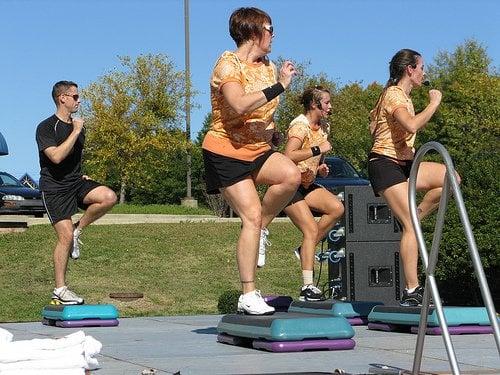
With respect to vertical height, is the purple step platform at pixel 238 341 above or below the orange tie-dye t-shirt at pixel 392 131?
below

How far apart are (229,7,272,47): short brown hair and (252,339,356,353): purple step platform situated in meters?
2.02

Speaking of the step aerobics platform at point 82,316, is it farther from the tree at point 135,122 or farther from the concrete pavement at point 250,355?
the tree at point 135,122

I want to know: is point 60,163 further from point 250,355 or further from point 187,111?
point 187,111

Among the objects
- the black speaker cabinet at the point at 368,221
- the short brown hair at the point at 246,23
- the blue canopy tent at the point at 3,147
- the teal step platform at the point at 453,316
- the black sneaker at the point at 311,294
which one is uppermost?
the blue canopy tent at the point at 3,147

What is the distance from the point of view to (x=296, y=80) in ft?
178

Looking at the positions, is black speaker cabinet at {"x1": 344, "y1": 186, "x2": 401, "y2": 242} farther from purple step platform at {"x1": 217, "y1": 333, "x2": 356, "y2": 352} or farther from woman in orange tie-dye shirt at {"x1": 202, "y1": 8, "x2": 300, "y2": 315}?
purple step platform at {"x1": 217, "y1": 333, "x2": 356, "y2": 352}

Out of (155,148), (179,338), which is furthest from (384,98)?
(155,148)

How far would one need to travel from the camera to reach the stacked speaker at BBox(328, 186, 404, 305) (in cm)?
1037

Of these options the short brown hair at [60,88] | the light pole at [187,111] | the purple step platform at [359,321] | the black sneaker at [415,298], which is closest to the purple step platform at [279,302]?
the purple step platform at [359,321]

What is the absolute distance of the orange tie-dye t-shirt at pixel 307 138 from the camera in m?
8.81

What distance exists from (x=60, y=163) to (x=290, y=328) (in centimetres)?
339

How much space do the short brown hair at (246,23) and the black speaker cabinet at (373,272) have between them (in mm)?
3865

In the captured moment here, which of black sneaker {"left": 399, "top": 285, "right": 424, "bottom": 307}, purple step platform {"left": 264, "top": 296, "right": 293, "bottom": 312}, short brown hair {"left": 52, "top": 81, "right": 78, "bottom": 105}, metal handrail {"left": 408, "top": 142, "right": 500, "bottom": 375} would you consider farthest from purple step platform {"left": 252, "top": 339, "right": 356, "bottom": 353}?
short brown hair {"left": 52, "top": 81, "right": 78, "bottom": 105}

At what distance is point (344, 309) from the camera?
27.7 feet
